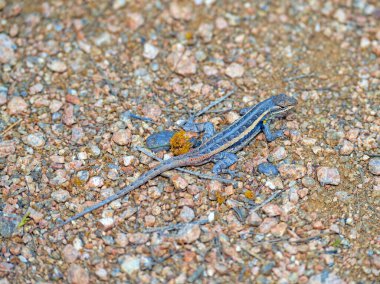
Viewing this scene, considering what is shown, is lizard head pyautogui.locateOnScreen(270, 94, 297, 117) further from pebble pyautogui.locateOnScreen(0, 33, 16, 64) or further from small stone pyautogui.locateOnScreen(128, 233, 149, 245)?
pebble pyautogui.locateOnScreen(0, 33, 16, 64)

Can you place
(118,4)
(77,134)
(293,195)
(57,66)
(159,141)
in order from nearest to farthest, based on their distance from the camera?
1. (293,195)
2. (159,141)
3. (77,134)
4. (57,66)
5. (118,4)

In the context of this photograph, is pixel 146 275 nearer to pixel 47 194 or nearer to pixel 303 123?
pixel 47 194

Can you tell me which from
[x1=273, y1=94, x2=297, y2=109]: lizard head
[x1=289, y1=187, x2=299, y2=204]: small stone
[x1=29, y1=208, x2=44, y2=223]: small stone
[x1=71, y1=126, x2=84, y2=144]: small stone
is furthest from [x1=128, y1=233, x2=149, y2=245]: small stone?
[x1=273, y1=94, x2=297, y2=109]: lizard head

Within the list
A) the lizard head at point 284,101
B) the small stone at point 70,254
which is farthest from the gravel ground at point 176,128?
the lizard head at point 284,101

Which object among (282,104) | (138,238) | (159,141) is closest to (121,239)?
(138,238)

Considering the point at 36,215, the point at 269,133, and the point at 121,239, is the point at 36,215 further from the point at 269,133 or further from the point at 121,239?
the point at 269,133

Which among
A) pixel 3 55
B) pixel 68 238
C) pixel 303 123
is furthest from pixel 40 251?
pixel 303 123
